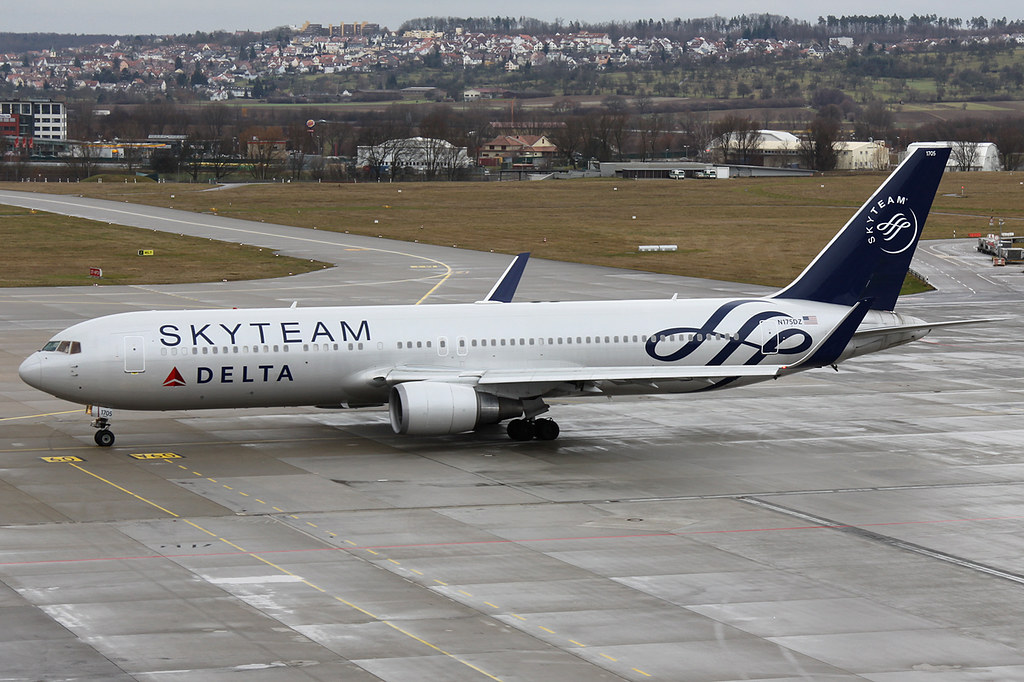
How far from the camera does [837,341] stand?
38938 millimetres

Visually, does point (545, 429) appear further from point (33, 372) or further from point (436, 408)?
point (33, 372)

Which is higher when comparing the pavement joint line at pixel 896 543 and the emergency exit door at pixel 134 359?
the emergency exit door at pixel 134 359

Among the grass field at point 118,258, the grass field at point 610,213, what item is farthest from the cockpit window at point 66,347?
the grass field at point 610,213

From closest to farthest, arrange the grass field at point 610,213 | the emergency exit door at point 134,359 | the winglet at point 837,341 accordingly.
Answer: the winglet at point 837,341 → the emergency exit door at point 134,359 → the grass field at point 610,213

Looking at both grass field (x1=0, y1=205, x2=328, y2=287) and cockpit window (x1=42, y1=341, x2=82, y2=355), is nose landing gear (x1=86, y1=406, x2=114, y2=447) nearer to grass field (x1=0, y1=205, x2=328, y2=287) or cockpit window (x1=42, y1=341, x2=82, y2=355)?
cockpit window (x1=42, y1=341, x2=82, y2=355)

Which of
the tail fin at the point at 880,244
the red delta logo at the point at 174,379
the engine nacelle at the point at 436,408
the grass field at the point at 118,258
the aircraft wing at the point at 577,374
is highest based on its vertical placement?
the tail fin at the point at 880,244

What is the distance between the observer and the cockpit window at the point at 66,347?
1517 inches

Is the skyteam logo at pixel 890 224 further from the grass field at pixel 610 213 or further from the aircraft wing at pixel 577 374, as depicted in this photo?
the grass field at pixel 610 213

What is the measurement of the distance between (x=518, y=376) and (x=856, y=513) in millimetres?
10750

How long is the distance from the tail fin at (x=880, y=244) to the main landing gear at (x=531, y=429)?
9030mm

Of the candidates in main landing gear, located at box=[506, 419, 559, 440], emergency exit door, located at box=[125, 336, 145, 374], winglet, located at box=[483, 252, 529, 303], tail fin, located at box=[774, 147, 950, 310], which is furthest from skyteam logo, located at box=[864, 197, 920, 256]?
emergency exit door, located at box=[125, 336, 145, 374]

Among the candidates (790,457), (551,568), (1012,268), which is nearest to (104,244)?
(1012,268)

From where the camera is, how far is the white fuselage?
3853 cm

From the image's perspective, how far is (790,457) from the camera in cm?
3947
